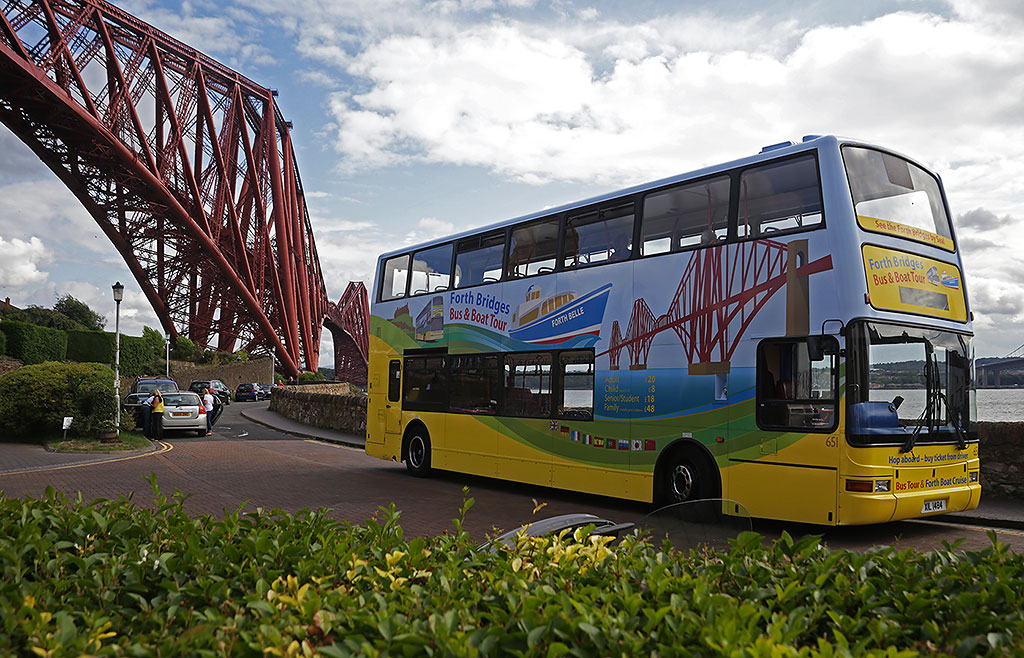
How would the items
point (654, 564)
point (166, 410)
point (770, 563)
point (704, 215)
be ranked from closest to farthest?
point (654, 564)
point (770, 563)
point (704, 215)
point (166, 410)

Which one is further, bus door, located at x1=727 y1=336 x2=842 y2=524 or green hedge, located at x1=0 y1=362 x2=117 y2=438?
green hedge, located at x1=0 y1=362 x2=117 y2=438

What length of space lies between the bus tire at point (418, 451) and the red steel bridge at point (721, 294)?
5412 mm

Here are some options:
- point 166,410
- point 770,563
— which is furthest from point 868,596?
point 166,410

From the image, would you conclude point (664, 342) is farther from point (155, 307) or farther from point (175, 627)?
point (155, 307)

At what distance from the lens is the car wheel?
9.05 m

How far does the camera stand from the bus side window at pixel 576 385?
1065cm

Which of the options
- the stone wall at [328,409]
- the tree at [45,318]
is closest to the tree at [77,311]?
the tree at [45,318]

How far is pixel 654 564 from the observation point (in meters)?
2.88

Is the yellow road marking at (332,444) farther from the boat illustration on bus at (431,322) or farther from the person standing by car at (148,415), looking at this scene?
the boat illustration on bus at (431,322)

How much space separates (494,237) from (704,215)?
13.4 feet

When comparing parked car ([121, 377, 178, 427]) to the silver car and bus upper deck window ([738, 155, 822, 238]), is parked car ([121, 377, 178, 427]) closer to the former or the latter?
the silver car

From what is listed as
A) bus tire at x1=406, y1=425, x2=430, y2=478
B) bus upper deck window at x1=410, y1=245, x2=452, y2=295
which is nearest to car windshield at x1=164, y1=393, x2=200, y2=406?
bus tire at x1=406, y1=425, x2=430, y2=478

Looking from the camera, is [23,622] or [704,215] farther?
[704,215]

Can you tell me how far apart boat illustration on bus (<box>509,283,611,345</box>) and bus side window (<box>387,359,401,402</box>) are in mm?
3607
